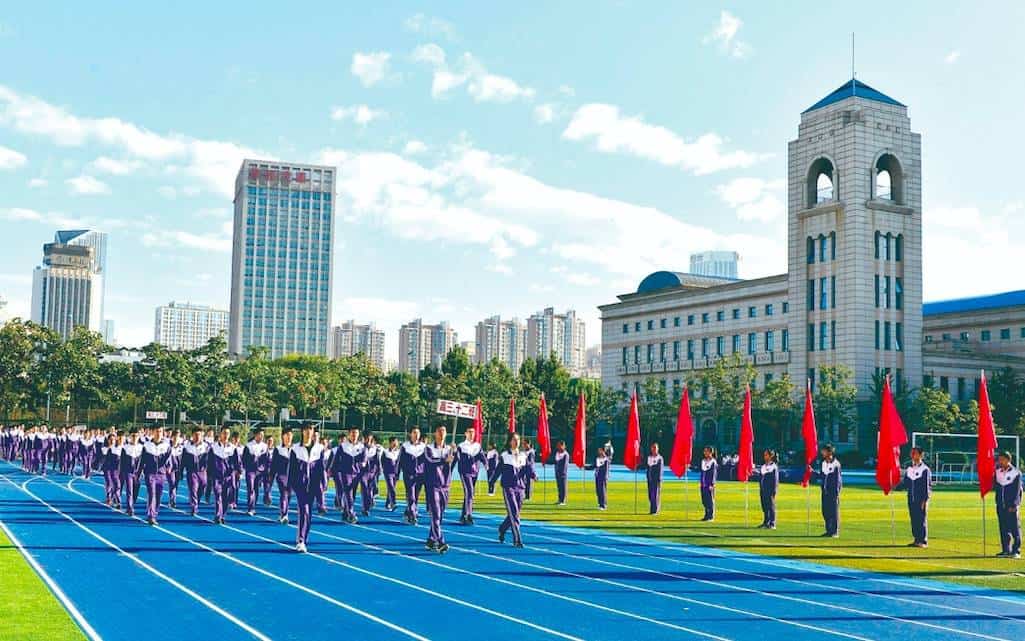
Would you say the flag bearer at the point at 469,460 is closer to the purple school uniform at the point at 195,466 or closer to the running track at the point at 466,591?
the running track at the point at 466,591

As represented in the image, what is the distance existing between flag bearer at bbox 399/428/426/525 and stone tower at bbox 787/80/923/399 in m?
57.9

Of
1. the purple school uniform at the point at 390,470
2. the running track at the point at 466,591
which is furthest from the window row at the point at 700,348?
the running track at the point at 466,591

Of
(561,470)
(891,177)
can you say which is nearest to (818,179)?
(891,177)

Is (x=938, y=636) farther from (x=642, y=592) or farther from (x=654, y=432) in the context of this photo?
(x=654, y=432)

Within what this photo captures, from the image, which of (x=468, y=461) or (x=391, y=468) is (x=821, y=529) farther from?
(x=391, y=468)

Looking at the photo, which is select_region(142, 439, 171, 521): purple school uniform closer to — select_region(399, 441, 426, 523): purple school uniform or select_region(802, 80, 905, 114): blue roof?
select_region(399, 441, 426, 523): purple school uniform

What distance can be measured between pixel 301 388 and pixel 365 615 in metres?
65.1

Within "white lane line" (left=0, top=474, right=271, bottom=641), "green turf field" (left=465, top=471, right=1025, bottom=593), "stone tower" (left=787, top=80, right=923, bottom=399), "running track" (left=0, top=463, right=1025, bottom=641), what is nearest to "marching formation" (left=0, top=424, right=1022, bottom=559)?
"green turf field" (left=465, top=471, right=1025, bottom=593)

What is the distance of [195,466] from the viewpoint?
958 inches

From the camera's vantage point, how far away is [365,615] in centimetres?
1183

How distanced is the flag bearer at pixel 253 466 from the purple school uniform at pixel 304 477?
7394 mm

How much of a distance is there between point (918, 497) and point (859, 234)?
57.2 metres

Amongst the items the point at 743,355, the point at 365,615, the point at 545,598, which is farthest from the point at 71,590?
the point at 743,355

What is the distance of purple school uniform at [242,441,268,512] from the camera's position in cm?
2534
